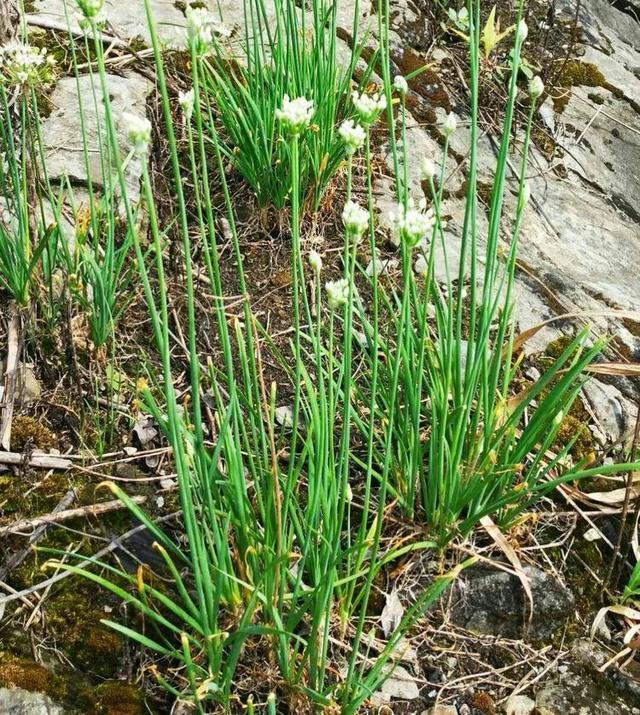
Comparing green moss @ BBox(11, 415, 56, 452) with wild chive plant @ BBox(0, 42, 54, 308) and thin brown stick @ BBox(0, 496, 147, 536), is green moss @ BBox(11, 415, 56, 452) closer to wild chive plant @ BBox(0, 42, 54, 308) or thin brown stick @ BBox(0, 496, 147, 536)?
thin brown stick @ BBox(0, 496, 147, 536)

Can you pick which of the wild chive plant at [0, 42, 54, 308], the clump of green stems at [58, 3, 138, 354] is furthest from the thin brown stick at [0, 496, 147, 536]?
the wild chive plant at [0, 42, 54, 308]

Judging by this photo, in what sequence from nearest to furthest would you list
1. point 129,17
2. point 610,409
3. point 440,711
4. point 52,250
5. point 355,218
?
1. point 355,218
2. point 440,711
3. point 52,250
4. point 610,409
5. point 129,17

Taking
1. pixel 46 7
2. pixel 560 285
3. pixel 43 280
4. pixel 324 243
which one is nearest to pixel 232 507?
pixel 43 280

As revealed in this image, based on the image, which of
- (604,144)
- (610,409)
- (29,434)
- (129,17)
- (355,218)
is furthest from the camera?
(604,144)

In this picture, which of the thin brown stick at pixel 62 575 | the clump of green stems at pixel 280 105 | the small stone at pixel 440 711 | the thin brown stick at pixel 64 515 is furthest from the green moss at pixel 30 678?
the clump of green stems at pixel 280 105

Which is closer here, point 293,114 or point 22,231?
point 293,114

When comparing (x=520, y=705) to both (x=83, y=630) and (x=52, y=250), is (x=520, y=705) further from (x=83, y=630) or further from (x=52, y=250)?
(x=52, y=250)

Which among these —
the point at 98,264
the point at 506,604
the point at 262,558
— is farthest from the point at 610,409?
the point at 98,264
